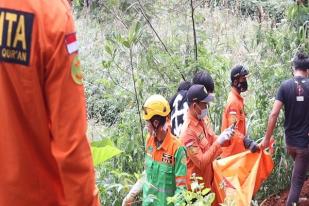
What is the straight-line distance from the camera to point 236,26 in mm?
9992

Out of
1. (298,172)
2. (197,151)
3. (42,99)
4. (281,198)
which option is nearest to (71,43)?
(42,99)

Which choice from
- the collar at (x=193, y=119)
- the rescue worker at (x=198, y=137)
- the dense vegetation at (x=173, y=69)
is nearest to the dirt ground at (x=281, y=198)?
the dense vegetation at (x=173, y=69)

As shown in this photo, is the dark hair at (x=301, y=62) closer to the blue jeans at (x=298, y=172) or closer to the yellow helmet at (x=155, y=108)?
the blue jeans at (x=298, y=172)

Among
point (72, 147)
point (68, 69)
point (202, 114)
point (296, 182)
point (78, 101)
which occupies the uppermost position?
point (68, 69)

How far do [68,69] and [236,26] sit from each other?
28.2 feet

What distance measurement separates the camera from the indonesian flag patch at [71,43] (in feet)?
5.54

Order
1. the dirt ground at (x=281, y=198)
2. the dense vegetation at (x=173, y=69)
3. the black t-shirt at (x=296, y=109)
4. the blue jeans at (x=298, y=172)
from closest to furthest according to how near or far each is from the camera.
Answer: the black t-shirt at (x=296, y=109) < the blue jeans at (x=298, y=172) < the dirt ground at (x=281, y=198) < the dense vegetation at (x=173, y=69)

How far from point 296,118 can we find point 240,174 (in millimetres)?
937

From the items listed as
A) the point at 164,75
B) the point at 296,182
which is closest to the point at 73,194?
the point at 296,182

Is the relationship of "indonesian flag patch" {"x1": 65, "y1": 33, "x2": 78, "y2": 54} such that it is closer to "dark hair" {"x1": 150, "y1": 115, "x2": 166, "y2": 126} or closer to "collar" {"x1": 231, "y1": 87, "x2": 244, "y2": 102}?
"dark hair" {"x1": 150, "y1": 115, "x2": 166, "y2": 126}

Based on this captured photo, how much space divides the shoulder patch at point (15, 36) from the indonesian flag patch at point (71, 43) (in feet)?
0.38

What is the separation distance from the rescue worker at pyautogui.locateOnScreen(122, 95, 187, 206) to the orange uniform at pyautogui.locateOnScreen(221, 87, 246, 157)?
1.35 meters

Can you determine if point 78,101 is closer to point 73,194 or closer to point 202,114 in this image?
point 73,194

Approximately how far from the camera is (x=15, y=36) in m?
1.69
